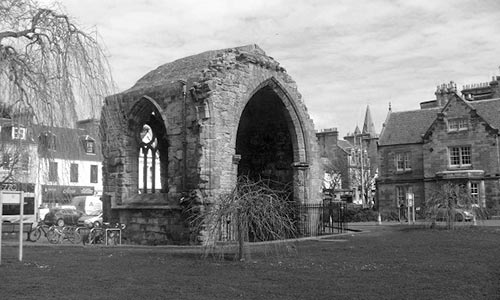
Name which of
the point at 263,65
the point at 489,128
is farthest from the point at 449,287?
the point at 489,128

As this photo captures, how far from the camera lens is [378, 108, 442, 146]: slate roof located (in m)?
38.7

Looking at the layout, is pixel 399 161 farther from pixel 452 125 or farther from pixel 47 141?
pixel 47 141

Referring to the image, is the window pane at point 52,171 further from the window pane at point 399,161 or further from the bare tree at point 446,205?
the window pane at point 399,161

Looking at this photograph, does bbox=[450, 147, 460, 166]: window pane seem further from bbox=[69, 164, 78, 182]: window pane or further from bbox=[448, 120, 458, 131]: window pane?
bbox=[69, 164, 78, 182]: window pane

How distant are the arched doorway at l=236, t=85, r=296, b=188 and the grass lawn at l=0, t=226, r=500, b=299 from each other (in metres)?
7.00

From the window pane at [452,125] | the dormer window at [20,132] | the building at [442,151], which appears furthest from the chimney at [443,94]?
the dormer window at [20,132]

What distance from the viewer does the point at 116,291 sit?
701 cm

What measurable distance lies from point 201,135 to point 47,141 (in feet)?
17.5

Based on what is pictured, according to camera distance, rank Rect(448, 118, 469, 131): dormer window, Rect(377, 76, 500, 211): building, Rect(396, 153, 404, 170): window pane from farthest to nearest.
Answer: Rect(396, 153, 404, 170): window pane → Rect(448, 118, 469, 131): dormer window → Rect(377, 76, 500, 211): building

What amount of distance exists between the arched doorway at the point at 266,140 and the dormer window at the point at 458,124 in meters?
21.0

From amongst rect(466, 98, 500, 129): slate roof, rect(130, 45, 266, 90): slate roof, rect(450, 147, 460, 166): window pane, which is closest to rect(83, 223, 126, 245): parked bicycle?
rect(130, 45, 266, 90): slate roof

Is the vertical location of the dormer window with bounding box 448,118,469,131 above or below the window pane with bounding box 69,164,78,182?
above

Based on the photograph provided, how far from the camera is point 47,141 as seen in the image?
9.75m

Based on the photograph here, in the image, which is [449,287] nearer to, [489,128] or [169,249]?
[169,249]
